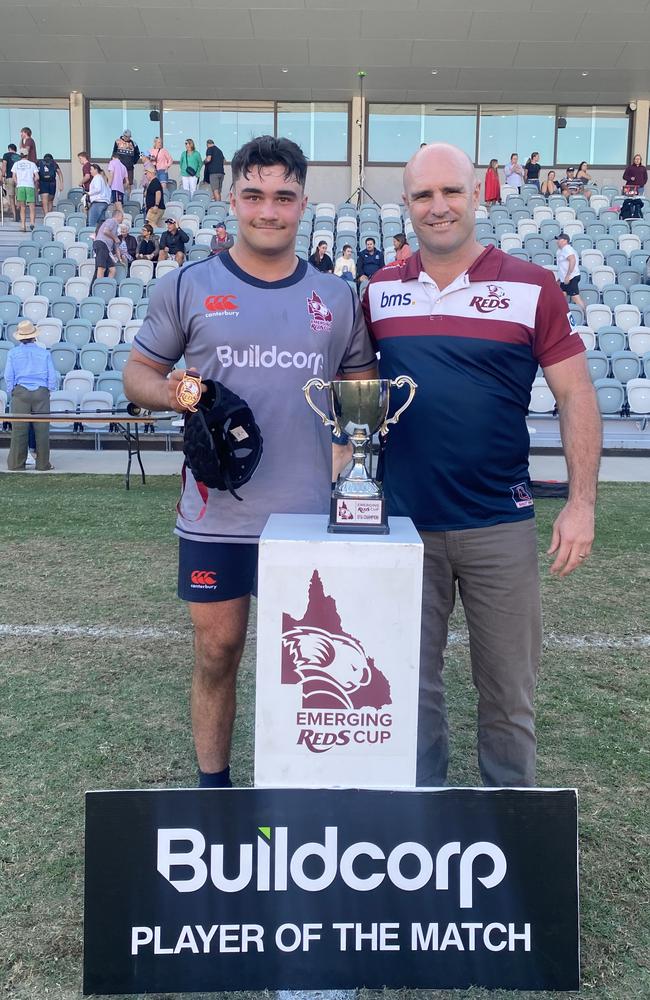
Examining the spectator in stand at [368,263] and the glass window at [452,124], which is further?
the glass window at [452,124]

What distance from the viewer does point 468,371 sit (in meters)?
2.35

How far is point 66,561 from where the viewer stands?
582cm

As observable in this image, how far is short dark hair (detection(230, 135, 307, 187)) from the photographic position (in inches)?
90.0

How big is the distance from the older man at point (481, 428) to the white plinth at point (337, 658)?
422 millimetres

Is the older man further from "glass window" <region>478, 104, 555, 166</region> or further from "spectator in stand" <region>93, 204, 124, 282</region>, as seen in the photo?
"glass window" <region>478, 104, 555, 166</region>

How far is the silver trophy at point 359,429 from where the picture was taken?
6.77 ft

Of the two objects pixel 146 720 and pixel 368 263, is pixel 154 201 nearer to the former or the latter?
pixel 368 263

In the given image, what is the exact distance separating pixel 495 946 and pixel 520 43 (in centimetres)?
1804

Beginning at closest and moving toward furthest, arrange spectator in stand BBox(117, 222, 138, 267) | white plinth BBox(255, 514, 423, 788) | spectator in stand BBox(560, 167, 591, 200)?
1. white plinth BBox(255, 514, 423, 788)
2. spectator in stand BBox(117, 222, 138, 267)
3. spectator in stand BBox(560, 167, 591, 200)

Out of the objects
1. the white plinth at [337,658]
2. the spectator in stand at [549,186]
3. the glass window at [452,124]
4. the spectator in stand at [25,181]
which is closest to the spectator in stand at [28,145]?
the spectator in stand at [25,181]

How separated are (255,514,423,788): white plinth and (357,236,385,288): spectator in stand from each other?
11041 millimetres

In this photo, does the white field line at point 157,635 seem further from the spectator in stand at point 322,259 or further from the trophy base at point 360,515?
the spectator in stand at point 322,259

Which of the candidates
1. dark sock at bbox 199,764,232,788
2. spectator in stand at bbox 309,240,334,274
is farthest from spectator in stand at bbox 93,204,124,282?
dark sock at bbox 199,764,232,788

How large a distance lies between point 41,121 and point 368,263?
11.6m
